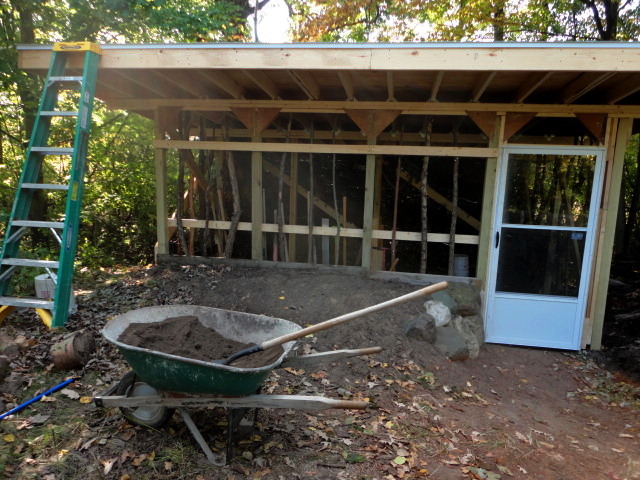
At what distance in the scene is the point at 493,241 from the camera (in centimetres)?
555

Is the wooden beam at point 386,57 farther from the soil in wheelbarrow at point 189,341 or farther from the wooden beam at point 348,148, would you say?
the soil in wheelbarrow at point 189,341

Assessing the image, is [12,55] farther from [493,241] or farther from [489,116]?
[493,241]

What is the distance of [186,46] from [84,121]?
126 centimetres

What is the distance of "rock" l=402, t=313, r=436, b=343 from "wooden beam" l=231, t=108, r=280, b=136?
10.8 feet

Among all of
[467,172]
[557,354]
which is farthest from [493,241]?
[467,172]

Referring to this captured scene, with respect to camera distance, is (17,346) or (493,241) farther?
(493,241)

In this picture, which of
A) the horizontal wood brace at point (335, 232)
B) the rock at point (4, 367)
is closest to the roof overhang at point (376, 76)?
the horizontal wood brace at point (335, 232)

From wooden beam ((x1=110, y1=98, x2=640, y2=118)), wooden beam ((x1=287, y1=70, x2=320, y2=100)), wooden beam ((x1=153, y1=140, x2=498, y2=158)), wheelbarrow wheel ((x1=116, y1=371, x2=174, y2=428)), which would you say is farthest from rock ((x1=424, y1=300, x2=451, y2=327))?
wheelbarrow wheel ((x1=116, y1=371, x2=174, y2=428))

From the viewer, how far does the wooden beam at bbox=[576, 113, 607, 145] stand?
204 inches

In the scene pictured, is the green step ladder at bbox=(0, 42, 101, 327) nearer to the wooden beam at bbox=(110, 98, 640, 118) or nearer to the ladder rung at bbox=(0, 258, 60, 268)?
the ladder rung at bbox=(0, 258, 60, 268)

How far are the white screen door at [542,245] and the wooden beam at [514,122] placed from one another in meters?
0.21

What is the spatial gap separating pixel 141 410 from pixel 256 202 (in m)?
3.63

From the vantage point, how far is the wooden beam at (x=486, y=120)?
541cm

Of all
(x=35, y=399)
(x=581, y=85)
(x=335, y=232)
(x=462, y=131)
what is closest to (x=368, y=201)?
(x=335, y=232)
